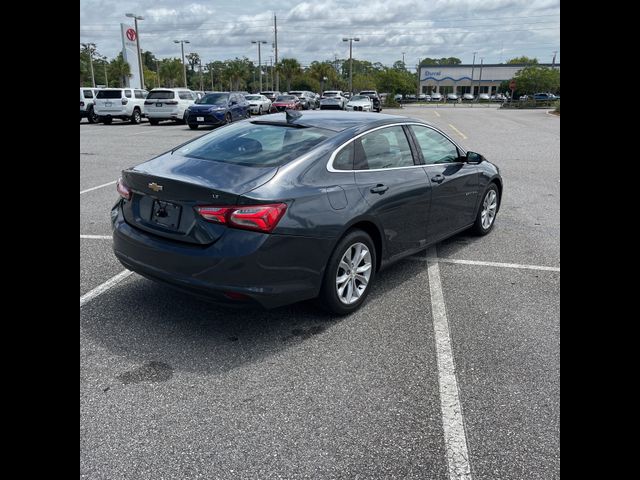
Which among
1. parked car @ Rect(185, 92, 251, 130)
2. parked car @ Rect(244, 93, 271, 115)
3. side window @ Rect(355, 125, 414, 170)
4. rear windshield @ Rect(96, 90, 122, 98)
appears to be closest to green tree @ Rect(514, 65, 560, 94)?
parked car @ Rect(244, 93, 271, 115)

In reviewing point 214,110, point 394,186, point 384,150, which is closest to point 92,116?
point 214,110

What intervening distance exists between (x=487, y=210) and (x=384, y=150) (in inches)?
94.2

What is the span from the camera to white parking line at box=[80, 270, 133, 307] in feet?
14.6

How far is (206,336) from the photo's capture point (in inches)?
153

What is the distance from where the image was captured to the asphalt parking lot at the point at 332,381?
2.66m

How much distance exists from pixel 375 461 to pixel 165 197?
2221 mm

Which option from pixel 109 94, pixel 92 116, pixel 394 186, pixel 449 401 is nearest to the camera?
pixel 449 401

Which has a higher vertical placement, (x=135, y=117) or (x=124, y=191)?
(x=135, y=117)

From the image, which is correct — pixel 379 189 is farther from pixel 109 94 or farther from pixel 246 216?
pixel 109 94

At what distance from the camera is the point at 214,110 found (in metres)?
23.3

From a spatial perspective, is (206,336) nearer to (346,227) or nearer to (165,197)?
(165,197)

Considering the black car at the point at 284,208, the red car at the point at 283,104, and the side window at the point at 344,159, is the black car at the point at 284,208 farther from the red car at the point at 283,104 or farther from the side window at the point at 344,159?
the red car at the point at 283,104

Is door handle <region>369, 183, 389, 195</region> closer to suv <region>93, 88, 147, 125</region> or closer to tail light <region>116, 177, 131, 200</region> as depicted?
tail light <region>116, 177, 131, 200</region>

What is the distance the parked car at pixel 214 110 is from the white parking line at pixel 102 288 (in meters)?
19.2
